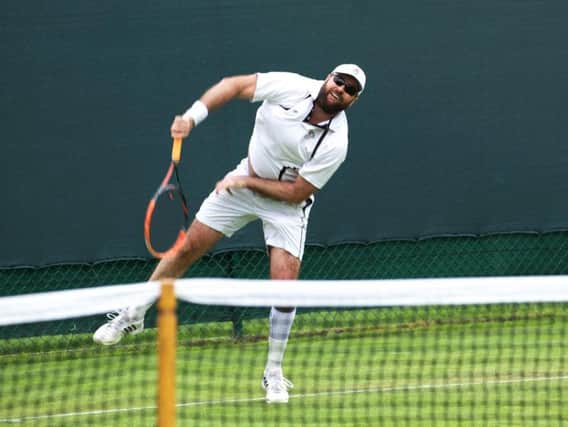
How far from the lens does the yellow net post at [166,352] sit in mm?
3311

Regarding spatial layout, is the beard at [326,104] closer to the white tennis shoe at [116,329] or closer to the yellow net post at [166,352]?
the white tennis shoe at [116,329]

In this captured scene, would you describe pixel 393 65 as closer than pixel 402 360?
No

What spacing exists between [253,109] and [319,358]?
1.64 m

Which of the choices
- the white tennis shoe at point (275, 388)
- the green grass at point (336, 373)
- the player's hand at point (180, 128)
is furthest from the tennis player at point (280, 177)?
the player's hand at point (180, 128)

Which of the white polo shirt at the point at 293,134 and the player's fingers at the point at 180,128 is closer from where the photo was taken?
the player's fingers at the point at 180,128

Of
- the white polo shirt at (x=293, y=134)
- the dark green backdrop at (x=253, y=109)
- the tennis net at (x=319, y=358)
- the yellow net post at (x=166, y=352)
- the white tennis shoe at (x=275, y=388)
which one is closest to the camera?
the yellow net post at (x=166, y=352)

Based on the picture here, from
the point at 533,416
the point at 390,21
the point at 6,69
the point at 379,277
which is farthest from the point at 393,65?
the point at 533,416

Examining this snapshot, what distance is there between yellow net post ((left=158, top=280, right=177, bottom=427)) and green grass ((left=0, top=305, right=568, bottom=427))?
1.77m

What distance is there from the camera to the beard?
567cm

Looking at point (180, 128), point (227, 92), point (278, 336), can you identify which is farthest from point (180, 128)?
point (278, 336)

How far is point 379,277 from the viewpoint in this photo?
7613 mm

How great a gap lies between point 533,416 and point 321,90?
1865mm

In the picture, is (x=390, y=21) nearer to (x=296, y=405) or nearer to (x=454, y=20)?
(x=454, y=20)

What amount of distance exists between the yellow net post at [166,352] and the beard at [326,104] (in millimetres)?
2476
